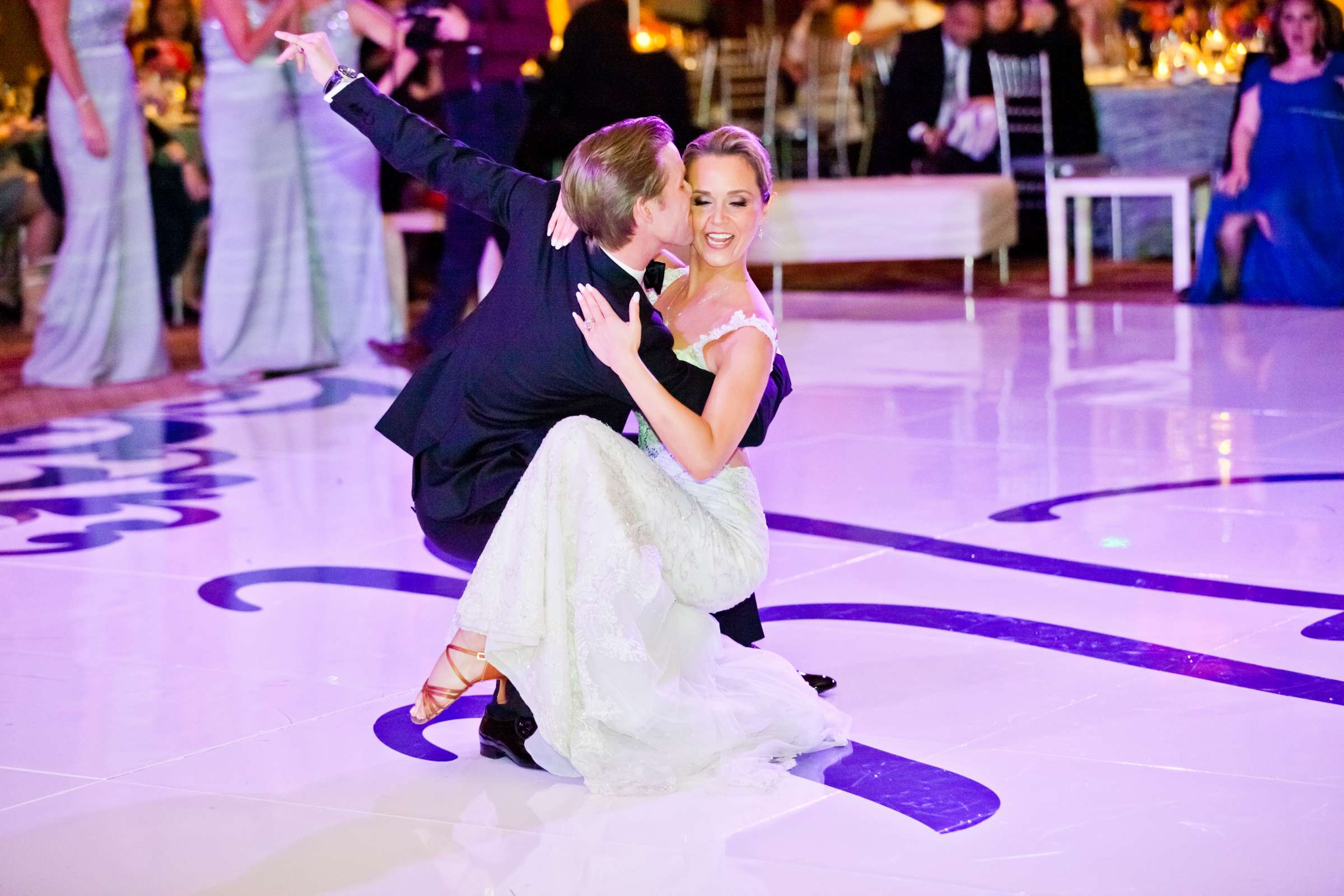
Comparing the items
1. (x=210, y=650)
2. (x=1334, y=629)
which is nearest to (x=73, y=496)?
(x=210, y=650)

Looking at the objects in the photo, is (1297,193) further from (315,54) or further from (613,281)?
(613,281)

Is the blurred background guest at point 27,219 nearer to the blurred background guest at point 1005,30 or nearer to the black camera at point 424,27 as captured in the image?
the black camera at point 424,27

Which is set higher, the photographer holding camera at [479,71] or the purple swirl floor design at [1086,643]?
the photographer holding camera at [479,71]

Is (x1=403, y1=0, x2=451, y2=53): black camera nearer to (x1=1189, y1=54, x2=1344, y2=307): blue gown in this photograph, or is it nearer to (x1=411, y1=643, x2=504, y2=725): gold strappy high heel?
(x1=1189, y1=54, x2=1344, y2=307): blue gown

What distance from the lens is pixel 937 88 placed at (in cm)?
1016

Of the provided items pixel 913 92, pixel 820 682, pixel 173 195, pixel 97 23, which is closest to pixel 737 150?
pixel 820 682

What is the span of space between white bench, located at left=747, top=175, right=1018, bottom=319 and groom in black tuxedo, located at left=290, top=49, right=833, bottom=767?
5.39 m

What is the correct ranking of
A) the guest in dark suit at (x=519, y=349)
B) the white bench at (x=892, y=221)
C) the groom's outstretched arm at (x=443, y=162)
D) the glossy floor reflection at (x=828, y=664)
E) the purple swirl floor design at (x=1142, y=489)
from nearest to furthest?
the glossy floor reflection at (x=828, y=664)
the guest in dark suit at (x=519, y=349)
the groom's outstretched arm at (x=443, y=162)
the purple swirl floor design at (x=1142, y=489)
the white bench at (x=892, y=221)

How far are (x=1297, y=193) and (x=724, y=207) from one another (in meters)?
5.69

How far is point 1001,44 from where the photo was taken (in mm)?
9820

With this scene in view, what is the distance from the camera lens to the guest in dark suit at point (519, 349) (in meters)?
2.79

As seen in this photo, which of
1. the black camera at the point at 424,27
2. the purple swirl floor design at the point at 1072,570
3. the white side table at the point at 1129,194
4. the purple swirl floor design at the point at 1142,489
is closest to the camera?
the purple swirl floor design at the point at 1072,570

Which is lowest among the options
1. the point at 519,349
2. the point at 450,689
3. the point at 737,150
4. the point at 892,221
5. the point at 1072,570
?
the point at 1072,570

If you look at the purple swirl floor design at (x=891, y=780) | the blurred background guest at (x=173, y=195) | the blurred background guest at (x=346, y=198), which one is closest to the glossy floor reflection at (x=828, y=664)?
the purple swirl floor design at (x=891, y=780)
